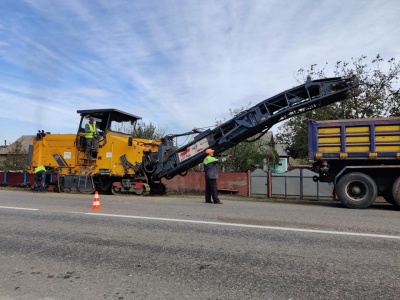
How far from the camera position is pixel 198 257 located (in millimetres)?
5109

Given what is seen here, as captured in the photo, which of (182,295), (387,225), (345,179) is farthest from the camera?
(345,179)

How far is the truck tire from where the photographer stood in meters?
10.7

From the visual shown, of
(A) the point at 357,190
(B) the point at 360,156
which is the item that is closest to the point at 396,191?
(A) the point at 357,190

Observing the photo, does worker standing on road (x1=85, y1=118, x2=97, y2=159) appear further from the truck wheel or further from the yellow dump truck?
the truck wheel

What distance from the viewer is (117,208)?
9906 mm

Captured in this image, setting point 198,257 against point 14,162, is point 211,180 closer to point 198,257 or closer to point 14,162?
point 198,257

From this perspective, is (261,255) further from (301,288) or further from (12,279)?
(12,279)

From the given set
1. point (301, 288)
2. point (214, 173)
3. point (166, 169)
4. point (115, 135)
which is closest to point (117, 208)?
point (214, 173)

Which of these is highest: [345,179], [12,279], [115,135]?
[115,135]

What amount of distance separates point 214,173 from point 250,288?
7929 mm

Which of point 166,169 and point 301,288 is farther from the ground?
point 166,169

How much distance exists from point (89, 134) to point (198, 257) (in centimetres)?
1067

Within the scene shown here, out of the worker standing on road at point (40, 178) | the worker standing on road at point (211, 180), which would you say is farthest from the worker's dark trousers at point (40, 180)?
the worker standing on road at point (211, 180)

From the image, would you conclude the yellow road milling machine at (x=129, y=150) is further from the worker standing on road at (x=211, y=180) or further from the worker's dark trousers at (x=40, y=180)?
the worker standing on road at (x=211, y=180)
